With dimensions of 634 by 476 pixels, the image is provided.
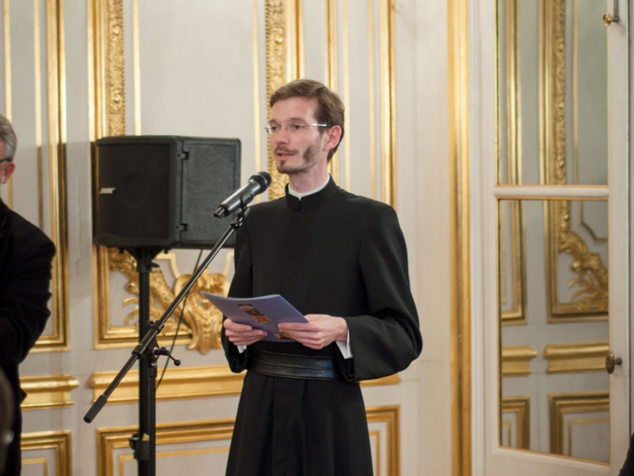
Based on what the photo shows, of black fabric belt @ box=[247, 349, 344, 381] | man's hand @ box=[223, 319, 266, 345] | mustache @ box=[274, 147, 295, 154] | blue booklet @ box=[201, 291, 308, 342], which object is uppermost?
mustache @ box=[274, 147, 295, 154]

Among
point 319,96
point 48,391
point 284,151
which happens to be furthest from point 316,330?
point 48,391

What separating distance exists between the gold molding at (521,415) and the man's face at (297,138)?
5.57 feet

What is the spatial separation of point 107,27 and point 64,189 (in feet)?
2.32

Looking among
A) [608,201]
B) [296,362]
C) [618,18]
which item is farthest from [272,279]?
[618,18]

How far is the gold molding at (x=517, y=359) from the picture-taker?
360 centimetres

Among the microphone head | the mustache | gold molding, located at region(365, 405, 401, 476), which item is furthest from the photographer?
gold molding, located at region(365, 405, 401, 476)

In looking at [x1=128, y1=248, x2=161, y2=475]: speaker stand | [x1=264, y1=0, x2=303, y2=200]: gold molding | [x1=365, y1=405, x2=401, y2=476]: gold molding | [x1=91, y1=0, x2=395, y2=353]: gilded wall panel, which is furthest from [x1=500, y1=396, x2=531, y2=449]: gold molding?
[x1=128, y1=248, x2=161, y2=475]: speaker stand

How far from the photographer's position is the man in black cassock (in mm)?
2303

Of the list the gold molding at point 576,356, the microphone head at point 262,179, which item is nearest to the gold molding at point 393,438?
the gold molding at point 576,356

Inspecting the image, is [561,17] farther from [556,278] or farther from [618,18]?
[556,278]

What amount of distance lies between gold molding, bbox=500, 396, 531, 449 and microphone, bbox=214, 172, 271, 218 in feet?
6.05

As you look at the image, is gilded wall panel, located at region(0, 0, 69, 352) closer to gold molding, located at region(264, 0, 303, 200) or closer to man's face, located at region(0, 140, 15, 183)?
man's face, located at region(0, 140, 15, 183)

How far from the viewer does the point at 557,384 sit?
348 centimetres

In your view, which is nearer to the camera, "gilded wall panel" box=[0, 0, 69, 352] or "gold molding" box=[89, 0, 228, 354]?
"gilded wall panel" box=[0, 0, 69, 352]
